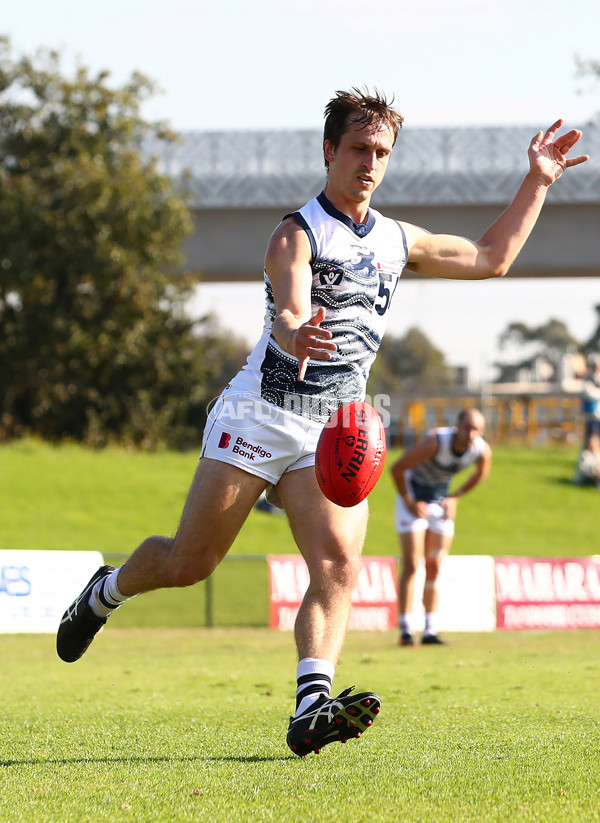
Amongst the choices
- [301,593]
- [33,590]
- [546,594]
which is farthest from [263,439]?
[546,594]

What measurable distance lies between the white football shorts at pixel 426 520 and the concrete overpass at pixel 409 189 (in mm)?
16563

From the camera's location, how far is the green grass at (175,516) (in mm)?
19828

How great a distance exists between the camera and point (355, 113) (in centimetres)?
457

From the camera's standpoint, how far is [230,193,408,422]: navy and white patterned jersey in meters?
4.53

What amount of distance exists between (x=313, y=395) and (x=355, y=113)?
3.72 feet

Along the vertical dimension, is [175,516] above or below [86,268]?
below

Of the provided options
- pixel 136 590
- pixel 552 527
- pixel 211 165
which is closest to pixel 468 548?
pixel 552 527

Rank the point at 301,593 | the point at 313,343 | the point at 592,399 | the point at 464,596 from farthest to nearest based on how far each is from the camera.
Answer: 1. the point at 592,399
2. the point at 464,596
3. the point at 301,593
4. the point at 313,343

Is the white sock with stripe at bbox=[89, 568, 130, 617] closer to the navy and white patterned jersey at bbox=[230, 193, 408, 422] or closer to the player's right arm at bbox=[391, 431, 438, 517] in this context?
the navy and white patterned jersey at bbox=[230, 193, 408, 422]

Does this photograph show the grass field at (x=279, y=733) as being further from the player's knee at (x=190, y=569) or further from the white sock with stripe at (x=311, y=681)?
the player's knee at (x=190, y=569)

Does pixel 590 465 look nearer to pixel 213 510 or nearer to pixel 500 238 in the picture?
pixel 500 238

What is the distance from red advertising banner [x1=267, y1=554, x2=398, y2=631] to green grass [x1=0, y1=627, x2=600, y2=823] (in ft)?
21.6

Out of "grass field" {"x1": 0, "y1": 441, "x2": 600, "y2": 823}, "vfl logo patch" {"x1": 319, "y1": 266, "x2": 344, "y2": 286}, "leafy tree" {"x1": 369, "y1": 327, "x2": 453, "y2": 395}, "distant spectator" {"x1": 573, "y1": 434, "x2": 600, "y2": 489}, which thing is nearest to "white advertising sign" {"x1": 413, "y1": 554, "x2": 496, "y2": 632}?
"grass field" {"x1": 0, "y1": 441, "x2": 600, "y2": 823}

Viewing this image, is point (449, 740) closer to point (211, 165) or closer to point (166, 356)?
point (211, 165)
